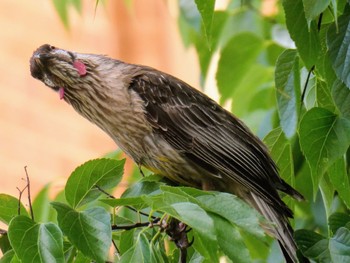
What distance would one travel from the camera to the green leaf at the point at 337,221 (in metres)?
2.96

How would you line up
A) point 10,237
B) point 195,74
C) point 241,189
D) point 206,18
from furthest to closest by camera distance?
point 195,74 < point 241,189 < point 206,18 < point 10,237

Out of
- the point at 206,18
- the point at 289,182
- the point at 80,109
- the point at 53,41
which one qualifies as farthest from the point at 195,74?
the point at 206,18

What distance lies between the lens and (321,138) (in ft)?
9.75

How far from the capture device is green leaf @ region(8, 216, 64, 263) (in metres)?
2.66

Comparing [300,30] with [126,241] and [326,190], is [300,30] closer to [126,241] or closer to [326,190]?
[326,190]

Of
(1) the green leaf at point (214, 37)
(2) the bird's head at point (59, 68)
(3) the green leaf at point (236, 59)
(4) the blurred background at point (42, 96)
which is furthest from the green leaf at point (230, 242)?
(4) the blurred background at point (42, 96)

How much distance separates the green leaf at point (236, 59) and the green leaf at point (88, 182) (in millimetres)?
1391

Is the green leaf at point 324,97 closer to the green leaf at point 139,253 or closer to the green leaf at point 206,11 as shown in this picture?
the green leaf at point 206,11

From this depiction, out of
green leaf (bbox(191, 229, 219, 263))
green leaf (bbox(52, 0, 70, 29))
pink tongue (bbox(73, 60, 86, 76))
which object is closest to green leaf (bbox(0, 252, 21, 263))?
green leaf (bbox(191, 229, 219, 263))

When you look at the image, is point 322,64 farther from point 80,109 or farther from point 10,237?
point 80,109

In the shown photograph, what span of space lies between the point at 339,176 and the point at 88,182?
0.69 meters

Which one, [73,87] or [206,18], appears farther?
[73,87]

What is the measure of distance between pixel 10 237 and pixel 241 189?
117cm

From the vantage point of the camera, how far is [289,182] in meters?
3.49
